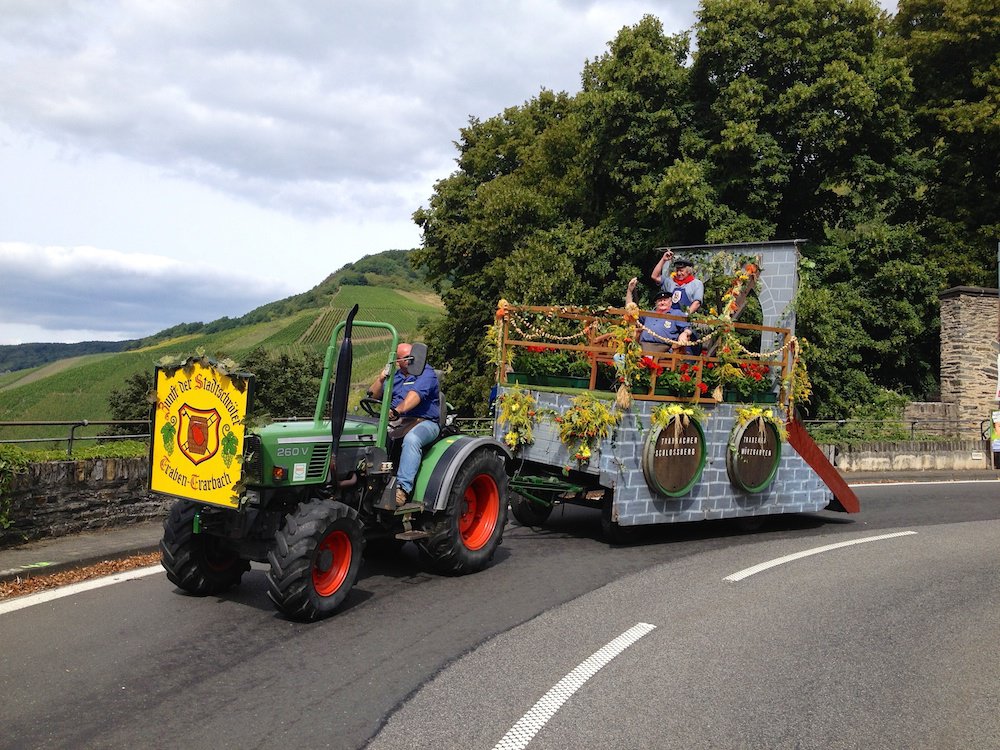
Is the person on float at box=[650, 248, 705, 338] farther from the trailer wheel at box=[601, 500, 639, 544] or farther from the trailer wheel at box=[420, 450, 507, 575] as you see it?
the trailer wheel at box=[420, 450, 507, 575]

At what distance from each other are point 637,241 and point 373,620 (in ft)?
72.7

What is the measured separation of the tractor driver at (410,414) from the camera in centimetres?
761

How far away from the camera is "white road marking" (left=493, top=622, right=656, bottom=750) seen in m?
4.52

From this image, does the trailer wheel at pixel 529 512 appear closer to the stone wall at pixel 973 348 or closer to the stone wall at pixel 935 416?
the stone wall at pixel 935 416

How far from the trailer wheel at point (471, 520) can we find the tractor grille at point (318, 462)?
1362mm

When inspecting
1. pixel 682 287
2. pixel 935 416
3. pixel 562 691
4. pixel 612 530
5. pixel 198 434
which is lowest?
pixel 562 691

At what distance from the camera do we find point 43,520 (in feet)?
28.0

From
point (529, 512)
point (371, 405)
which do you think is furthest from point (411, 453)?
point (529, 512)

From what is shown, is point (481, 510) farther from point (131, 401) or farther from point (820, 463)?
point (131, 401)

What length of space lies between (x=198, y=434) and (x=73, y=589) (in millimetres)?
1965

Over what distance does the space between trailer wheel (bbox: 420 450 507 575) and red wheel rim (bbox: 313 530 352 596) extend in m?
1.10

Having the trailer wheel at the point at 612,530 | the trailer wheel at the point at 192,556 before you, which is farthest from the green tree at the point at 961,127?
the trailer wheel at the point at 192,556

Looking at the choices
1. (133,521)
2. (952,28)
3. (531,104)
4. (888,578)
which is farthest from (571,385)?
(531,104)

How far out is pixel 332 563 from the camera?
6.68 meters
